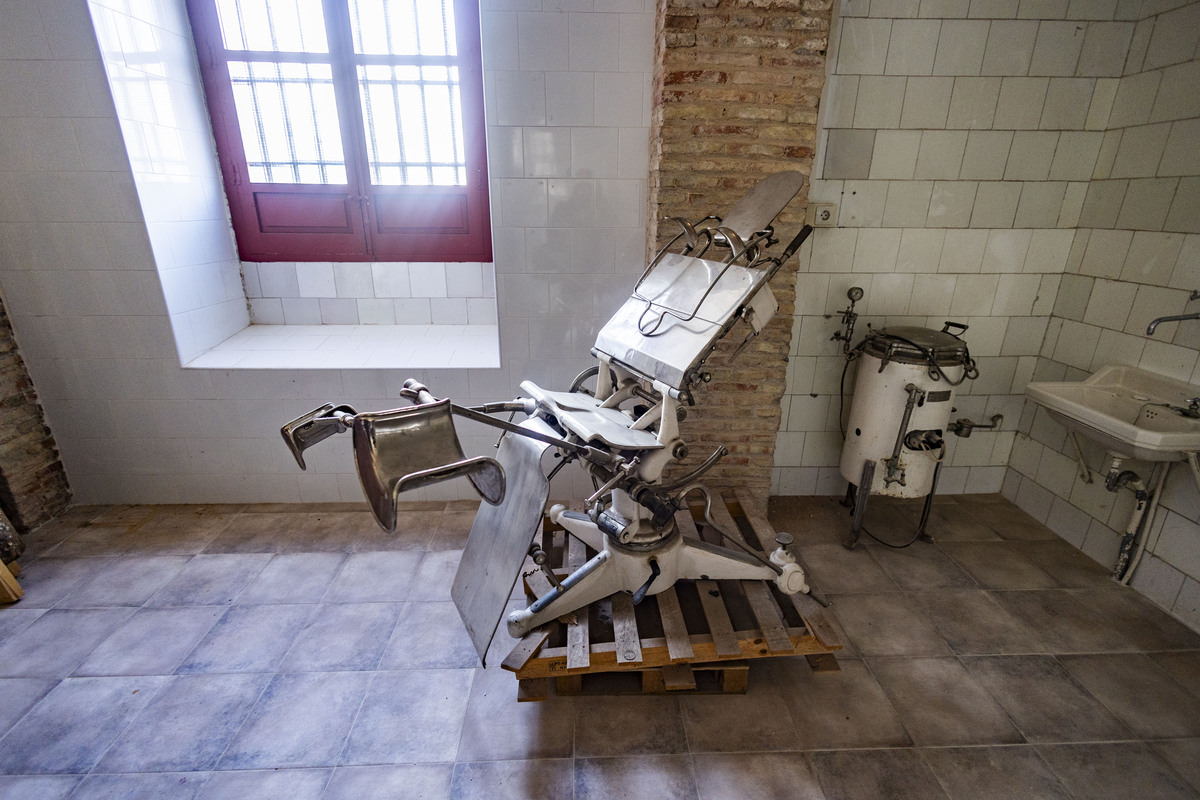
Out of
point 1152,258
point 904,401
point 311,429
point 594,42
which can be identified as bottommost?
point 904,401

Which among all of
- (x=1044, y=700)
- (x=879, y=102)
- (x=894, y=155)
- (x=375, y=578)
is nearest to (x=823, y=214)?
(x=894, y=155)

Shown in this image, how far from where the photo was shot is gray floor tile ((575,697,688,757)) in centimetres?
182

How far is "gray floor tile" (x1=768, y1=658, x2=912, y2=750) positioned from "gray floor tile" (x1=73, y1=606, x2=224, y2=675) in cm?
224

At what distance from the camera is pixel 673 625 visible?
6.68ft

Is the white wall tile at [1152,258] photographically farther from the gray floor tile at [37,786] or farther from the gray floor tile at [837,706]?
the gray floor tile at [37,786]

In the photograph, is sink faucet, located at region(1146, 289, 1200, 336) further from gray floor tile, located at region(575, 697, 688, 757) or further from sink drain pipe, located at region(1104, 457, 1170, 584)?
gray floor tile, located at region(575, 697, 688, 757)

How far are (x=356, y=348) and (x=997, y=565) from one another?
11.9 feet

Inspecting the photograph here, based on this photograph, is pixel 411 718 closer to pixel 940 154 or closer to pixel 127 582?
pixel 127 582

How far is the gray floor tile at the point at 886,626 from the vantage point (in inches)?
87.4

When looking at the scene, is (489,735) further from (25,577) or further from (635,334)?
(25,577)

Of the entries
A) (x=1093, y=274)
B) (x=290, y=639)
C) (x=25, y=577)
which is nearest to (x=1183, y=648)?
(x=1093, y=274)

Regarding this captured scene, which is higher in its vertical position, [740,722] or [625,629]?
[625,629]

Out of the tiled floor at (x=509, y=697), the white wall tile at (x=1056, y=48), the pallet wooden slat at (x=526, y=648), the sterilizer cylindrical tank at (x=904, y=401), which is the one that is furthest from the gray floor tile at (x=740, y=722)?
the white wall tile at (x=1056, y=48)

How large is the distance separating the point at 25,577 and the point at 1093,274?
5343 mm
